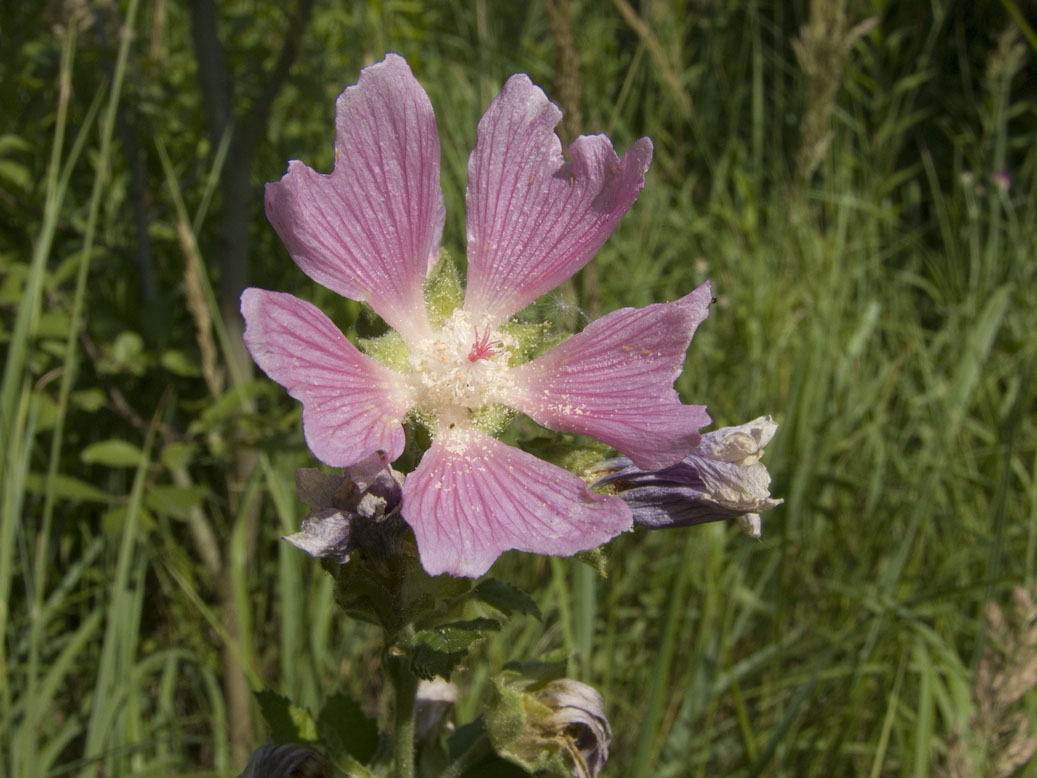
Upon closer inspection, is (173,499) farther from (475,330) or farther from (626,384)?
(626,384)

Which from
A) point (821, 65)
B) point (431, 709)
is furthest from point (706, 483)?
point (821, 65)

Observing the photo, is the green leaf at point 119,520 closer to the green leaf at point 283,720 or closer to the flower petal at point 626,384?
the green leaf at point 283,720

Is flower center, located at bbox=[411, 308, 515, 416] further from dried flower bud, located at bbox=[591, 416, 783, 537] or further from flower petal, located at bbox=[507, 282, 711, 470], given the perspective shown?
dried flower bud, located at bbox=[591, 416, 783, 537]

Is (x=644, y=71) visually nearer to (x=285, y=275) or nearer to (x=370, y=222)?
(x=285, y=275)

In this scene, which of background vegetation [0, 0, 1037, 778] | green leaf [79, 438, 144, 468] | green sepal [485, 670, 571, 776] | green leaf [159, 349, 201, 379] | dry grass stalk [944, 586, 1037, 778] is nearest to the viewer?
green sepal [485, 670, 571, 776]

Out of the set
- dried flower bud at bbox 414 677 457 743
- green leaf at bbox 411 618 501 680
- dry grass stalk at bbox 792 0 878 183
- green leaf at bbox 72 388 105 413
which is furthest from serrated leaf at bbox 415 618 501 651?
dry grass stalk at bbox 792 0 878 183
